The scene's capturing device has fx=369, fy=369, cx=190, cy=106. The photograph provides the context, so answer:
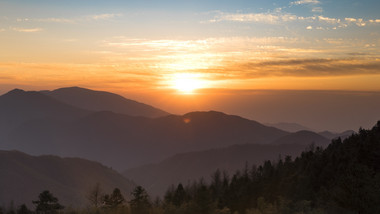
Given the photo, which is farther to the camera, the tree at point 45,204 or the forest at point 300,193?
the tree at point 45,204

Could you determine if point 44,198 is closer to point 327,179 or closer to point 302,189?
point 302,189

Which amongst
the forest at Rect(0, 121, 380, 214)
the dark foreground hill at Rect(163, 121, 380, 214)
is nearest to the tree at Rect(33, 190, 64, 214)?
the forest at Rect(0, 121, 380, 214)

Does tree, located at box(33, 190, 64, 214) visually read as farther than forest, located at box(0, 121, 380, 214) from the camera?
Yes

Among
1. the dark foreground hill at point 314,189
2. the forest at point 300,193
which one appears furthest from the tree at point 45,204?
the dark foreground hill at point 314,189

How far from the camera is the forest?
42.8 meters

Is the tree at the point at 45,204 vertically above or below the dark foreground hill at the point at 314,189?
below

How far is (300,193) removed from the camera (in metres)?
78.9

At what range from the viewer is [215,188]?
13400 centimetres

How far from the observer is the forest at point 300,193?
140 feet

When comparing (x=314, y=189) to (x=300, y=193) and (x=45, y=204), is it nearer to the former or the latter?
(x=300, y=193)

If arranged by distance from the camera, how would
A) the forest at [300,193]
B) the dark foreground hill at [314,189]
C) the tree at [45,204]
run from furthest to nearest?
the tree at [45,204]
the forest at [300,193]
the dark foreground hill at [314,189]

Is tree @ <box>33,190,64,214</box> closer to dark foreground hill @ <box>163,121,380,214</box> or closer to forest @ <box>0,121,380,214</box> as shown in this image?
forest @ <box>0,121,380,214</box>

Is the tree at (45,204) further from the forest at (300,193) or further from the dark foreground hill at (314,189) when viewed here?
the dark foreground hill at (314,189)

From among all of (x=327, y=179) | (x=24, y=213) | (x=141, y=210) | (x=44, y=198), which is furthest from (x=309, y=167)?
(x=24, y=213)
